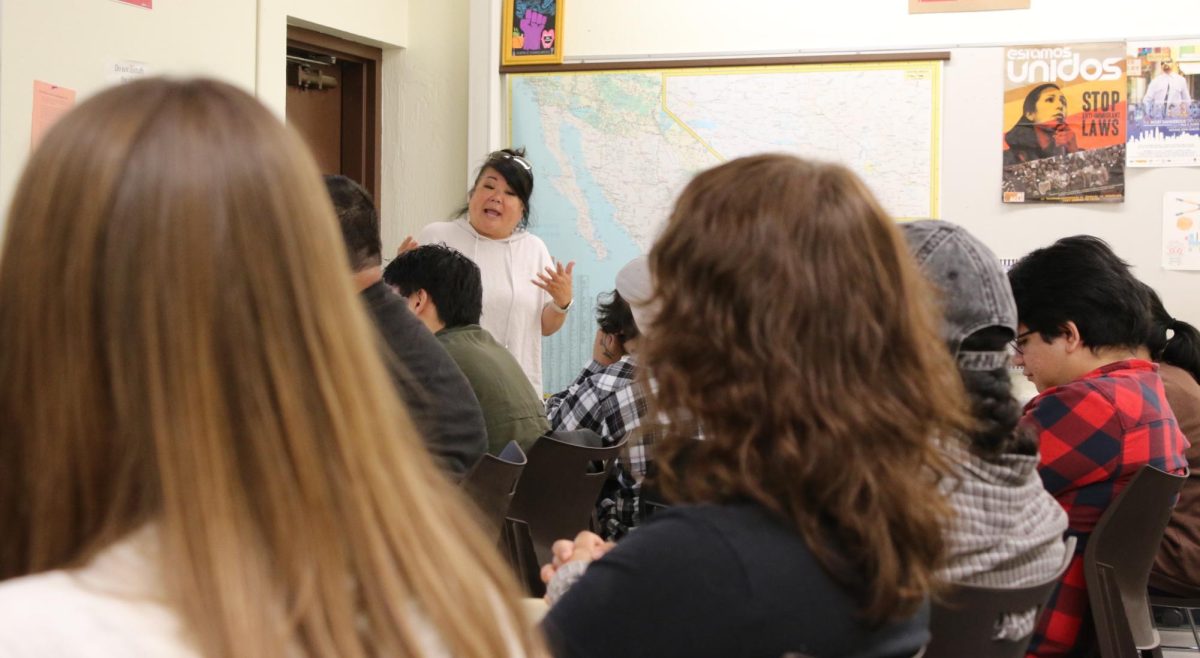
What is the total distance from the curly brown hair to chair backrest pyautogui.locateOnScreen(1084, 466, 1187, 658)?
4.00 feet

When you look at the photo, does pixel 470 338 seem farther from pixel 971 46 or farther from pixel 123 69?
pixel 971 46

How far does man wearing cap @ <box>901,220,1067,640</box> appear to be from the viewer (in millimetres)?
1355

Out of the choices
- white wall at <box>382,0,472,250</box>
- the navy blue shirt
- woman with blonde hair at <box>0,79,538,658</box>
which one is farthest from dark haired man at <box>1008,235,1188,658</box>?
white wall at <box>382,0,472,250</box>

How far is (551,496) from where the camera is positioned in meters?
2.83

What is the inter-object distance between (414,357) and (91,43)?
1.52 meters

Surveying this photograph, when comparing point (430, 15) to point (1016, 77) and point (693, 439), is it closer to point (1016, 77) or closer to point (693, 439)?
point (1016, 77)

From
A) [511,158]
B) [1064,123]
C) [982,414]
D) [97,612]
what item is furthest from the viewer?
[1064,123]

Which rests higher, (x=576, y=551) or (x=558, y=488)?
(x=576, y=551)

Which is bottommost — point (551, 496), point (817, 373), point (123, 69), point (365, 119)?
point (551, 496)

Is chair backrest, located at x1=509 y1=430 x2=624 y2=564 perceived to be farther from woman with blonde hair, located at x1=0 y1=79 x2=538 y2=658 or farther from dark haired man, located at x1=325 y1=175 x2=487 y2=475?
woman with blonde hair, located at x1=0 y1=79 x2=538 y2=658

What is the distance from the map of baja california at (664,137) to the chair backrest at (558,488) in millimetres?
2364


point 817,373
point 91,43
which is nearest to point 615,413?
point 91,43

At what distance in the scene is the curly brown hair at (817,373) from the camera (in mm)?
1061

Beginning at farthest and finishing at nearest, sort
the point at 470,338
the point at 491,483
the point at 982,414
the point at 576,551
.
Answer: the point at 470,338 → the point at 491,483 → the point at 576,551 → the point at 982,414
